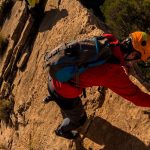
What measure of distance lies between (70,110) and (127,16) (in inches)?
710

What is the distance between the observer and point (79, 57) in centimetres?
530

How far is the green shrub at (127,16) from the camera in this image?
21.8 metres

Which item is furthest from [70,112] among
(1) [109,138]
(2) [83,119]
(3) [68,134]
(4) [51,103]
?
(4) [51,103]

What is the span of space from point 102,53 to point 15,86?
3.84 metres

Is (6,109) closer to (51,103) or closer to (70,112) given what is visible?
(51,103)

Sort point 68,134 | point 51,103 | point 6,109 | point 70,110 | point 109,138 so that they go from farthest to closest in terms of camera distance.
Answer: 1. point 6,109
2. point 51,103
3. point 68,134
4. point 109,138
5. point 70,110

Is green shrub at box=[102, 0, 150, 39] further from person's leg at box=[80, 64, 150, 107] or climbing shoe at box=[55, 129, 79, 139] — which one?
person's leg at box=[80, 64, 150, 107]

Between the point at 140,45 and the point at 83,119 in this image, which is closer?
the point at 140,45

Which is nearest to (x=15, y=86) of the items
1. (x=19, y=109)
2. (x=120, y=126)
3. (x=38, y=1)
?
(x=19, y=109)

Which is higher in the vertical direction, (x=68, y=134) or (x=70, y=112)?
(x=70, y=112)

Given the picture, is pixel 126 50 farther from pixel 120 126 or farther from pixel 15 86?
pixel 15 86

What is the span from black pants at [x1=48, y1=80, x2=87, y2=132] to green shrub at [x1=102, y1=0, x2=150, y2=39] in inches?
597

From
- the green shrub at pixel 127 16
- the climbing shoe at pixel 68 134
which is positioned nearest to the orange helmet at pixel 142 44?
the climbing shoe at pixel 68 134

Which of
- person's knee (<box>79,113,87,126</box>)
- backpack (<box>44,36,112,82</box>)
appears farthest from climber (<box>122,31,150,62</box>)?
person's knee (<box>79,113,87,126</box>)
